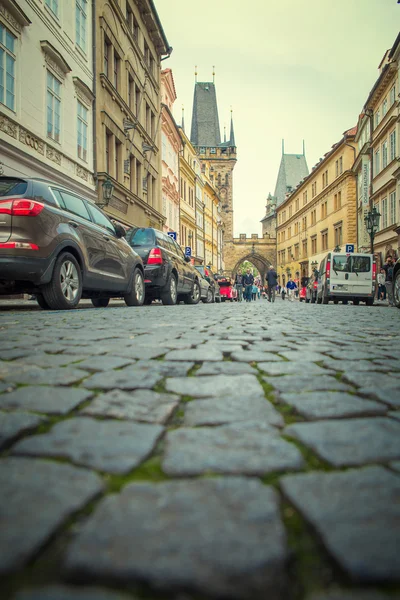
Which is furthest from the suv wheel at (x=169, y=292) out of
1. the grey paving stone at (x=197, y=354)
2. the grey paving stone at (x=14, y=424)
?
the grey paving stone at (x=14, y=424)

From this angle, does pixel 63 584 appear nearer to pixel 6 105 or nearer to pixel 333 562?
pixel 333 562

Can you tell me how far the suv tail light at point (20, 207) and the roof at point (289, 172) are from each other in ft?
282

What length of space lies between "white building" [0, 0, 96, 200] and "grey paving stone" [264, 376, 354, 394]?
34.7 ft

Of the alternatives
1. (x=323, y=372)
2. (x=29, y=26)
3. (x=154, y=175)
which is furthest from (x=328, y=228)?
(x=323, y=372)

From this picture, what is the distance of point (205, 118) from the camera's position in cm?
7500

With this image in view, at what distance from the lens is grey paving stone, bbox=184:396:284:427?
1604 millimetres

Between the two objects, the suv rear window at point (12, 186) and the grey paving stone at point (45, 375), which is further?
the suv rear window at point (12, 186)

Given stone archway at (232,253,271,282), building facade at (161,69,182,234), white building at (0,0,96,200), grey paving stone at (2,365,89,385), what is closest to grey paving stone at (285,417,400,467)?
grey paving stone at (2,365,89,385)

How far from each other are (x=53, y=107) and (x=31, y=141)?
2.35m

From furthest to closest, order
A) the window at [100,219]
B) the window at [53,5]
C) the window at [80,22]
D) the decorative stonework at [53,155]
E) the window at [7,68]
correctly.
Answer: the window at [80,22] → the window at [53,5] → the decorative stonework at [53,155] → the window at [7,68] → the window at [100,219]

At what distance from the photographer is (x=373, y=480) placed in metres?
1.11

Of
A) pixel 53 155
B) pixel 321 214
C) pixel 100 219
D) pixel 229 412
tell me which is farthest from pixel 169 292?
pixel 321 214

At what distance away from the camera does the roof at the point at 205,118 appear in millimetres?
74500

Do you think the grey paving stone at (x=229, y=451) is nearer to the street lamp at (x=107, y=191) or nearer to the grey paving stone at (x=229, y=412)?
the grey paving stone at (x=229, y=412)
